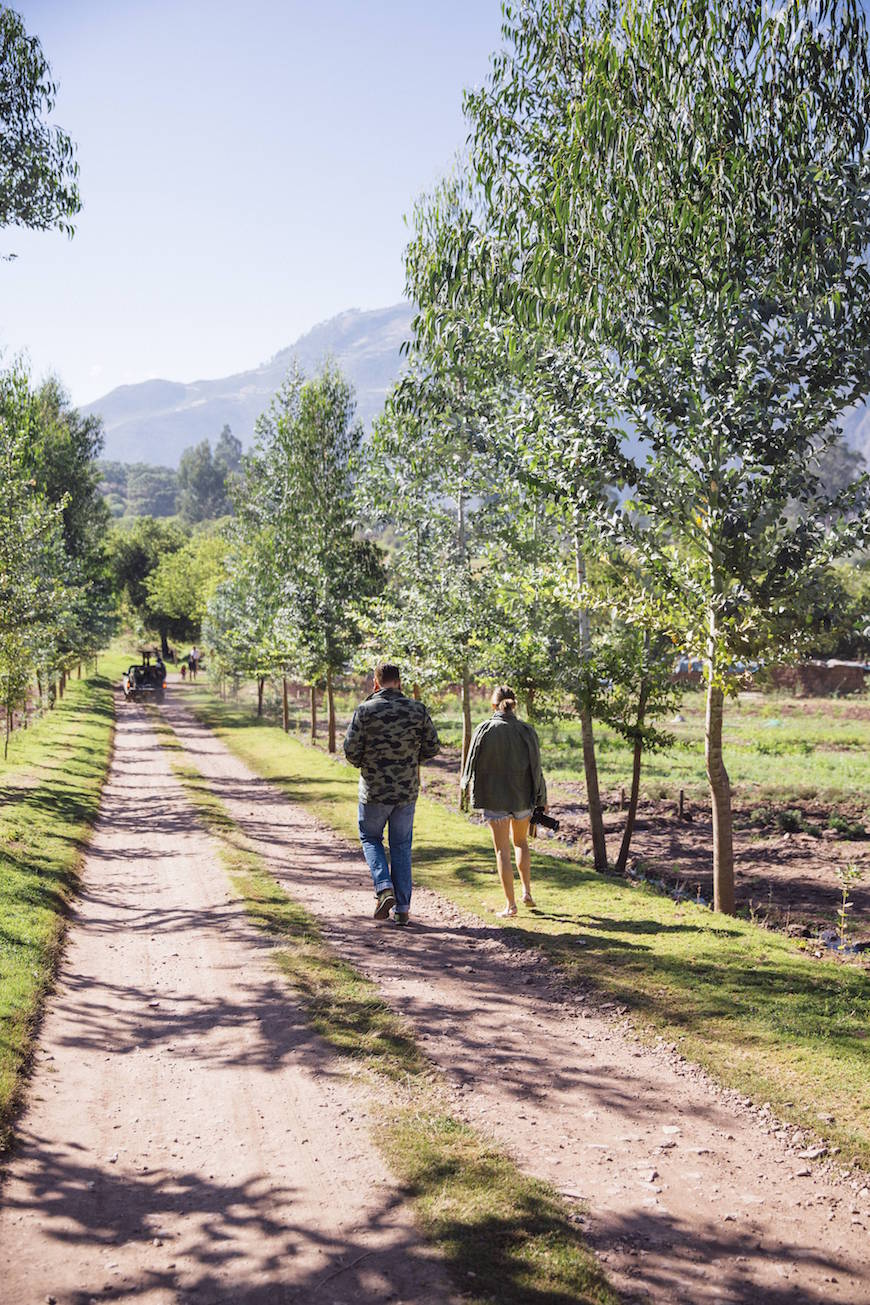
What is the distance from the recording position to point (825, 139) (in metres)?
8.96

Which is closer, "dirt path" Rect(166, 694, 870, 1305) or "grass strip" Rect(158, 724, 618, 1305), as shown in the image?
"grass strip" Rect(158, 724, 618, 1305)

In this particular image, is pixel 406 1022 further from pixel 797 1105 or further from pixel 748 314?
pixel 748 314

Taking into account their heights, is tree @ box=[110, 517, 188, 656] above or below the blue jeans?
above

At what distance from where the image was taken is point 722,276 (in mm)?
8961

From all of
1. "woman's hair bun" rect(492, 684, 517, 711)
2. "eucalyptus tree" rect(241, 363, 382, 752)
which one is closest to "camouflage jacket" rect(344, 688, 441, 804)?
"woman's hair bun" rect(492, 684, 517, 711)

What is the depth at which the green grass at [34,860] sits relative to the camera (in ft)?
22.4

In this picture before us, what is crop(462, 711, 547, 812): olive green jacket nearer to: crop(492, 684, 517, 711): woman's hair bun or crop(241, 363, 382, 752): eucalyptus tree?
crop(492, 684, 517, 711): woman's hair bun

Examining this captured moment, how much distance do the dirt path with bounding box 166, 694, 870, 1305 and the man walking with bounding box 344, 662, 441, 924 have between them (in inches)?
39.2

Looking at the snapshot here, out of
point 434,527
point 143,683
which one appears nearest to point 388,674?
point 434,527

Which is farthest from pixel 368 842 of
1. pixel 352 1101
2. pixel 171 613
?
pixel 171 613

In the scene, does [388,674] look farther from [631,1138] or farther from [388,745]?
[631,1138]

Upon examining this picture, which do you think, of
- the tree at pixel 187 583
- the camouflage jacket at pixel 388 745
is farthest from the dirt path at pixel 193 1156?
the tree at pixel 187 583

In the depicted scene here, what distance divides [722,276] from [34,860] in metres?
10.7

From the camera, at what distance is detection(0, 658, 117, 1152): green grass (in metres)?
6.82
